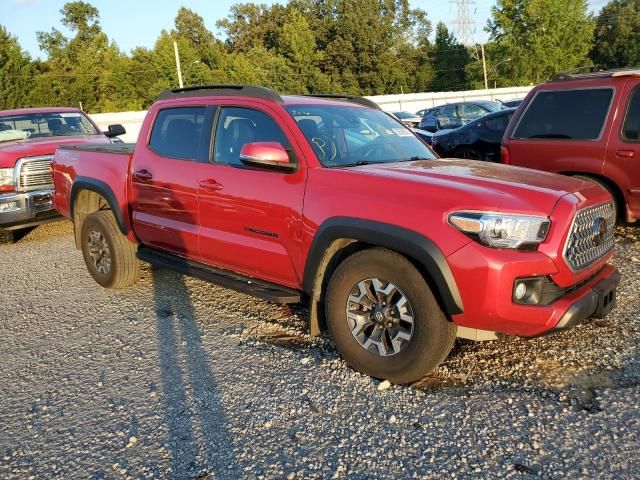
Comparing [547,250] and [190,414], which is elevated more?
[547,250]

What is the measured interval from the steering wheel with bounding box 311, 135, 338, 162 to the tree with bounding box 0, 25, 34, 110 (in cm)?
5047

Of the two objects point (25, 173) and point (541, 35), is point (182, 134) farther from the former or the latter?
point (541, 35)

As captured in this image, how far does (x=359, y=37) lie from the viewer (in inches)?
2781

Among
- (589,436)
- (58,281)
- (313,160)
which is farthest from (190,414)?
(58,281)

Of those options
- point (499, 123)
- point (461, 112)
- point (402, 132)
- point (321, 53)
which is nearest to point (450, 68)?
point (321, 53)

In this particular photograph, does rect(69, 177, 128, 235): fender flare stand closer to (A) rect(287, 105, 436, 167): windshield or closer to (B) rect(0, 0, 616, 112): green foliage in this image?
(A) rect(287, 105, 436, 167): windshield

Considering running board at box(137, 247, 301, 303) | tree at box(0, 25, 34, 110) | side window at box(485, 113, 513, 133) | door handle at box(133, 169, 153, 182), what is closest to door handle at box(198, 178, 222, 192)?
running board at box(137, 247, 301, 303)

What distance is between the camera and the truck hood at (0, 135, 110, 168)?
7.67 meters

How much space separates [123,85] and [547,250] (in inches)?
2231

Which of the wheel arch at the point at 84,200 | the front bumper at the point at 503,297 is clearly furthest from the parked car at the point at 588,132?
the wheel arch at the point at 84,200

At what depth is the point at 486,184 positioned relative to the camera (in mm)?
3346

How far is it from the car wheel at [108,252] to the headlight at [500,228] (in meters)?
3.61

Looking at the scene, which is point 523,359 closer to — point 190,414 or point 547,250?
point 547,250

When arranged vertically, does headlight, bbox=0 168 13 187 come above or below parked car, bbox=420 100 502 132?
below
